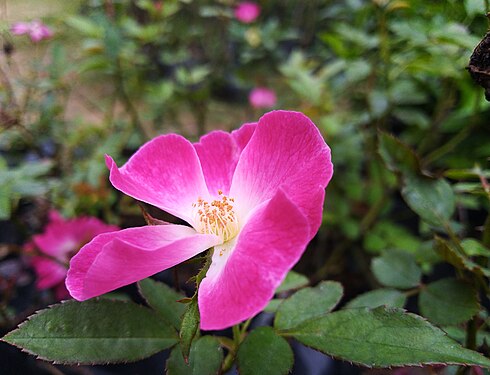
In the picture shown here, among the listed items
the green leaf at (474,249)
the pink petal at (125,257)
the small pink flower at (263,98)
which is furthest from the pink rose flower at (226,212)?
the small pink flower at (263,98)

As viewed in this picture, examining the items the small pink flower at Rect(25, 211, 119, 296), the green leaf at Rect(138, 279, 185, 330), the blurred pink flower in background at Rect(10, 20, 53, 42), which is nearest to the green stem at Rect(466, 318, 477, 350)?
the green leaf at Rect(138, 279, 185, 330)

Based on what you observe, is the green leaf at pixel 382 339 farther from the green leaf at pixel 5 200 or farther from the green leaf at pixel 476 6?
the green leaf at pixel 5 200

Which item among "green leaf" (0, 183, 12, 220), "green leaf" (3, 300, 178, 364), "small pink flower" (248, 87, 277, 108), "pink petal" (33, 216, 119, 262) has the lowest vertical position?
"pink petal" (33, 216, 119, 262)

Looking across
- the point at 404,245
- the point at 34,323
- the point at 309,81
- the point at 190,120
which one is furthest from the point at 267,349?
the point at 190,120

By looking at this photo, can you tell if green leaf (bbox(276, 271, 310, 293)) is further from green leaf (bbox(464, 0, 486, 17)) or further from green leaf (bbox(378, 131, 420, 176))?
green leaf (bbox(464, 0, 486, 17))

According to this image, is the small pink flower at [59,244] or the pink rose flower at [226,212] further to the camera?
the small pink flower at [59,244]

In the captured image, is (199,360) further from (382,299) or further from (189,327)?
(382,299)
